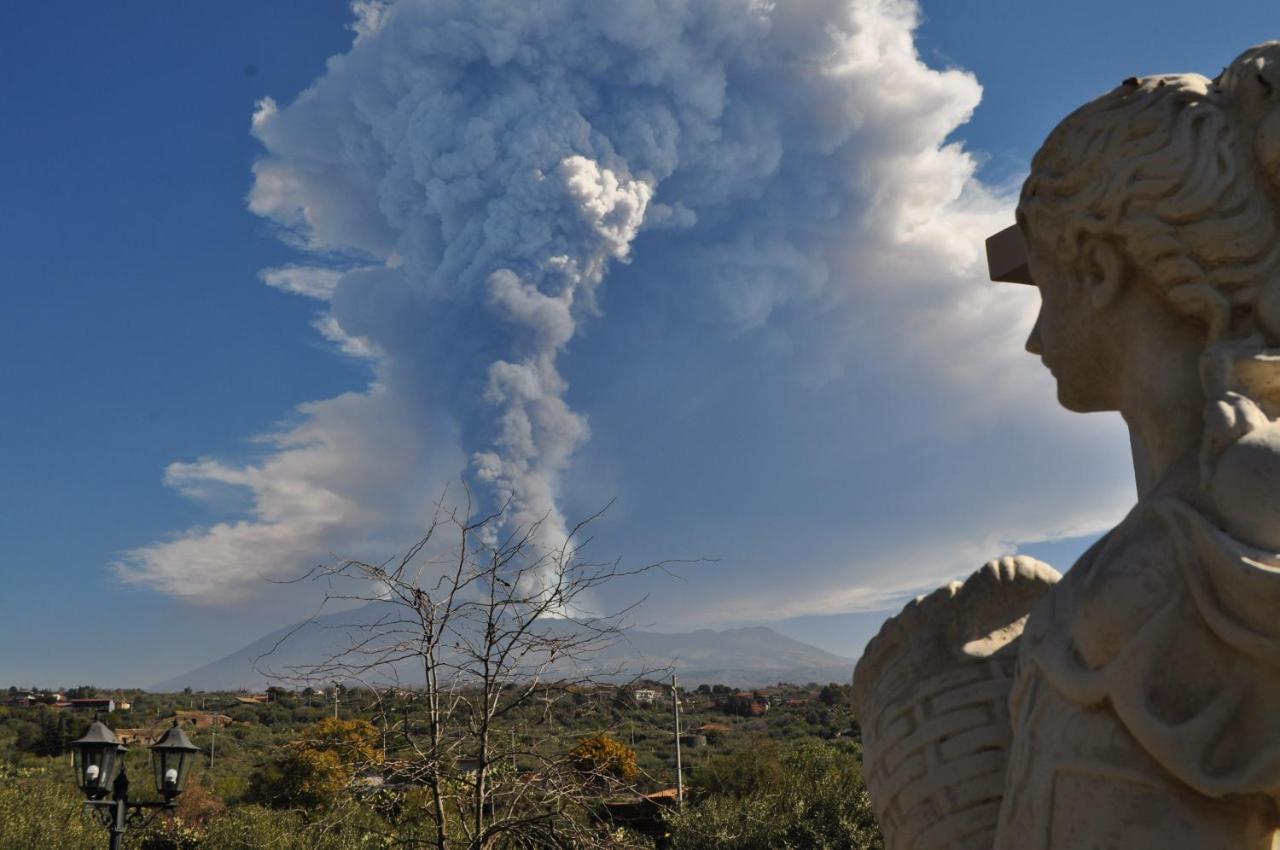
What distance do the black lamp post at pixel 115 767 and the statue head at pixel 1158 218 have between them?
7925mm

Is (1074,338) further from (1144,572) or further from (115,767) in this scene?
(115,767)

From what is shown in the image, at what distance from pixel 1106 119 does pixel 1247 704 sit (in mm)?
1027

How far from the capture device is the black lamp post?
24.6ft

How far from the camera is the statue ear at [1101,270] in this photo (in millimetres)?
1757

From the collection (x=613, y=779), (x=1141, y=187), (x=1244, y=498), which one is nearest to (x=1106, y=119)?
(x=1141, y=187)

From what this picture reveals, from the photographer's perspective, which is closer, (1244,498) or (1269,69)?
(1244,498)

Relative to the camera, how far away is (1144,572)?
4.83ft

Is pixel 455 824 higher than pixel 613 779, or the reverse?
pixel 613 779

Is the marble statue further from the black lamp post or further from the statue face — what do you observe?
the black lamp post

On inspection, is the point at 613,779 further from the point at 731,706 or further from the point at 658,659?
the point at 731,706

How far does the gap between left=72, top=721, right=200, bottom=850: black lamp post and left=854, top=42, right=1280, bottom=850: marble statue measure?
7452 mm

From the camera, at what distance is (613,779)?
6098mm

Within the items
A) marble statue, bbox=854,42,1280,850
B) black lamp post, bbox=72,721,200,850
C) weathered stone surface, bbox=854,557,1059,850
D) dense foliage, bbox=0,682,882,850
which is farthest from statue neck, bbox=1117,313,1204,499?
black lamp post, bbox=72,721,200,850

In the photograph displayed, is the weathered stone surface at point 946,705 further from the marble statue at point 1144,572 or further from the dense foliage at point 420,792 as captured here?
the dense foliage at point 420,792
